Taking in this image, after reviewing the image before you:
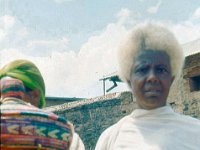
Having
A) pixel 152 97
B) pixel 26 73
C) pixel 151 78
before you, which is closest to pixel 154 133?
pixel 152 97

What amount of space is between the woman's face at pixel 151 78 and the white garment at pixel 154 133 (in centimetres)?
9

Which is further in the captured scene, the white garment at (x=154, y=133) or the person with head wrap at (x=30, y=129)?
the white garment at (x=154, y=133)

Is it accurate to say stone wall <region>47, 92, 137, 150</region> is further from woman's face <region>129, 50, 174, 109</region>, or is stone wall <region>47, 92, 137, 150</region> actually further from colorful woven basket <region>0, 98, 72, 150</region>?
colorful woven basket <region>0, 98, 72, 150</region>

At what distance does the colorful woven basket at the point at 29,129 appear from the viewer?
5.17 ft

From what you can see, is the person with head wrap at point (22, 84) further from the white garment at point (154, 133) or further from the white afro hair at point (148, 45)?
the white afro hair at point (148, 45)

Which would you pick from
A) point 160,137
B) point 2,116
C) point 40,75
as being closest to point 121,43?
point 160,137

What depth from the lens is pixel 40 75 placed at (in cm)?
208

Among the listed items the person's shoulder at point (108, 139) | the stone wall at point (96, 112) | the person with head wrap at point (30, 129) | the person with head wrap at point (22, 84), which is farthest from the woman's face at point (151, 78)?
the stone wall at point (96, 112)

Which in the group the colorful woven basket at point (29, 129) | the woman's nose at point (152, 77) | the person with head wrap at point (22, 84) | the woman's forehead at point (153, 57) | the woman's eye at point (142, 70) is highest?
the woman's forehead at point (153, 57)

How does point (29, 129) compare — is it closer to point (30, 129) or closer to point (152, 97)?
point (30, 129)

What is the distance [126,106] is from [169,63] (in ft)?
28.3

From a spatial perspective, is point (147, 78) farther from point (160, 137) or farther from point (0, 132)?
point (0, 132)

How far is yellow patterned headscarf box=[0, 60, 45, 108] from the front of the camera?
1.97 m

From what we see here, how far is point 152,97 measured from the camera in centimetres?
270
